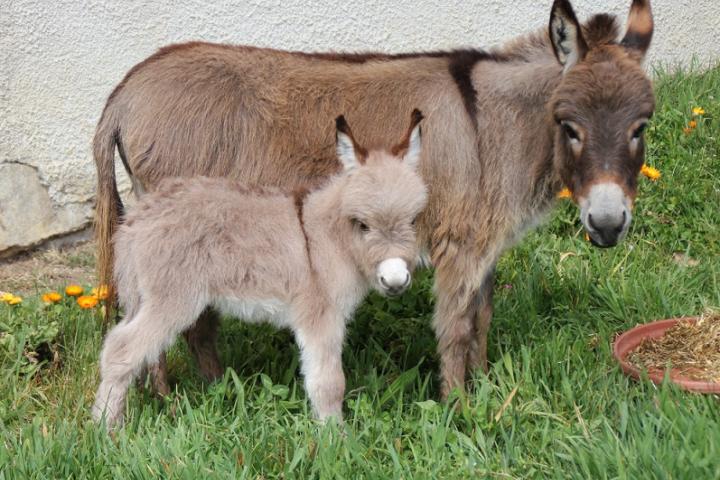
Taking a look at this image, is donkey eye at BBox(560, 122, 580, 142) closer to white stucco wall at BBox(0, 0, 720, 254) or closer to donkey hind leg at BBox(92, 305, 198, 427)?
donkey hind leg at BBox(92, 305, 198, 427)

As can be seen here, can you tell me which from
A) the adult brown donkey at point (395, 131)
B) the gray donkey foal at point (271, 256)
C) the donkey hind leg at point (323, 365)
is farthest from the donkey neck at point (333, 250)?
the adult brown donkey at point (395, 131)

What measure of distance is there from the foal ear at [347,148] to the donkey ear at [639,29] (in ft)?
3.99

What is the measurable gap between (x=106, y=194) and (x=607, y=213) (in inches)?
78.0

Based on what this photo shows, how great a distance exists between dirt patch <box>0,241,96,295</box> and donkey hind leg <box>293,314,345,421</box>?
2.12 metres

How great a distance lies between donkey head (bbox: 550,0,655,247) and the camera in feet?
11.3

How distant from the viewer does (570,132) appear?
359 cm

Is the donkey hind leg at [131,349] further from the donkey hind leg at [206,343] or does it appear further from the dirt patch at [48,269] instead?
the dirt patch at [48,269]

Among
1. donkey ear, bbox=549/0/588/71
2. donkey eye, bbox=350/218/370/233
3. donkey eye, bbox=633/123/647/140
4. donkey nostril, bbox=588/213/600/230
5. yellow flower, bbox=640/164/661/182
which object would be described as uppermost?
donkey ear, bbox=549/0/588/71

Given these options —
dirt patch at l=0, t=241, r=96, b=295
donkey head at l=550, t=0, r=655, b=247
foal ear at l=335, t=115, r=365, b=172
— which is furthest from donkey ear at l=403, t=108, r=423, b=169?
dirt patch at l=0, t=241, r=96, b=295

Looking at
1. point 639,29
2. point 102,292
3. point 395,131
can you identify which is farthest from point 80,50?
point 639,29

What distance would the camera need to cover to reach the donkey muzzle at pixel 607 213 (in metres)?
3.39

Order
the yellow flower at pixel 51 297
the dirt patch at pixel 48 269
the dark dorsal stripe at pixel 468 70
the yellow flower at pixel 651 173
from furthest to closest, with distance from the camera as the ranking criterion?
the yellow flower at pixel 651 173 → the dirt patch at pixel 48 269 → the yellow flower at pixel 51 297 → the dark dorsal stripe at pixel 468 70

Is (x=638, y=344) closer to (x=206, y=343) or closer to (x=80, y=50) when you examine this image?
(x=206, y=343)

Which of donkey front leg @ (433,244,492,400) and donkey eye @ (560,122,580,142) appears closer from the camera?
donkey eye @ (560,122,580,142)
